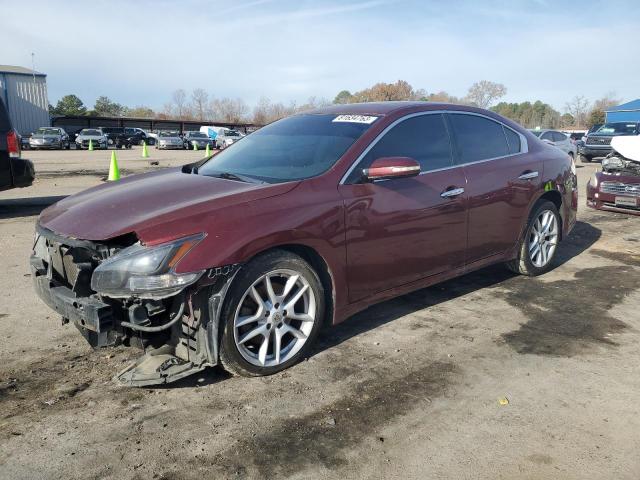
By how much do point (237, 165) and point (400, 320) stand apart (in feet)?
5.77

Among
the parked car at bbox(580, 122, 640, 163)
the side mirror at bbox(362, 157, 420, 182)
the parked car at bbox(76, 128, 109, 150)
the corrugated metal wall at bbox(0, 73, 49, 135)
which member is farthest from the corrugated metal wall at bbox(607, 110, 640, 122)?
the side mirror at bbox(362, 157, 420, 182)

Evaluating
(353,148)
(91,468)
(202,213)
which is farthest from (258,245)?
(91,468)

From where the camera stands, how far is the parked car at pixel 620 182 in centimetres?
843

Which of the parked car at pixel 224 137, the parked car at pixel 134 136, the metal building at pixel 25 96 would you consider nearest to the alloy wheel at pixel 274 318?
the parked car at pixel 224 137

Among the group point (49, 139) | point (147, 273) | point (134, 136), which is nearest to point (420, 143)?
point (147, 273)

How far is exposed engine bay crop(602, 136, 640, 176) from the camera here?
28.9ft

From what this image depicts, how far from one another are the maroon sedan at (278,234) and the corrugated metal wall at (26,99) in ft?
172

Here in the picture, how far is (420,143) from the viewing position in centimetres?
416

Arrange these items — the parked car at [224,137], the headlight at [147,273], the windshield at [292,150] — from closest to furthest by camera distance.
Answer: the headlight at [147,273]
the windshield at [292,150]
the parked car at [224,137]

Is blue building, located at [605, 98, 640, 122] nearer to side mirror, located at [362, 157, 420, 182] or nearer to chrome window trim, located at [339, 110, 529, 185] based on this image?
chrome window trim, located at [339, 110, 529, 185]

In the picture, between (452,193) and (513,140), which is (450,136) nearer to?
(452,193)

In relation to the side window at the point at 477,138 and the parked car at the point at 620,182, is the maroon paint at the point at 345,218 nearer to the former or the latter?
the side window at the point at 477,138

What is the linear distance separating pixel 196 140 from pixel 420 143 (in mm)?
36022

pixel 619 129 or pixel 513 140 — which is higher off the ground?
pixel 619 129
